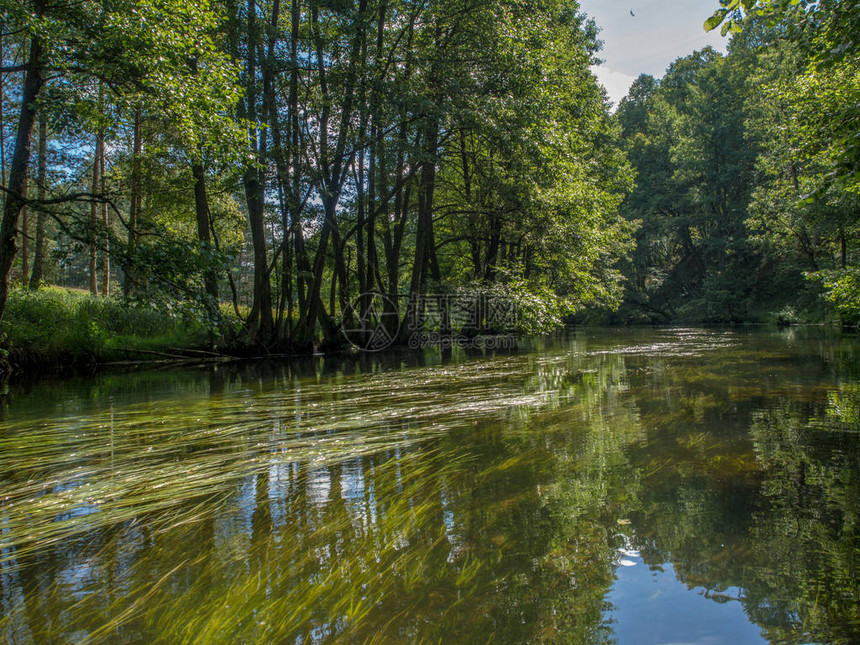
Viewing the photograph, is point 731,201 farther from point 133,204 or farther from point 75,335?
point 75,335

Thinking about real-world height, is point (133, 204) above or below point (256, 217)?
above

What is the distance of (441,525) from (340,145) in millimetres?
13034

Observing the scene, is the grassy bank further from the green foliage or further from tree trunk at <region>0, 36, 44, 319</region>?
tree trunk at <region>0, 36, 44, 319</region>

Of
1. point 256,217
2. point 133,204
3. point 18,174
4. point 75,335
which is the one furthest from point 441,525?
point 133,204

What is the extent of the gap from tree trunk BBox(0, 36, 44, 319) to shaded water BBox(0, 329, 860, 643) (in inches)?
147

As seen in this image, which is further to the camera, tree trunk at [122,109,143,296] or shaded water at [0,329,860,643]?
tree trunk at [122,109,143,296]

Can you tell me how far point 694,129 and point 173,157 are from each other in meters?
32.5

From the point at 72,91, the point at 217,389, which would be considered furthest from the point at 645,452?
the point at 72,91

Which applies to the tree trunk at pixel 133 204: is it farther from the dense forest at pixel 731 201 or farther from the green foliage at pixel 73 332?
the dense forest at pixel 731 201

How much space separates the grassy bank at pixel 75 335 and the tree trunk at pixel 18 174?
6.64 ft

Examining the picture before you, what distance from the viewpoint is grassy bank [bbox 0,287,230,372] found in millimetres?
10656

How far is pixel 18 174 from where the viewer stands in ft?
24.8

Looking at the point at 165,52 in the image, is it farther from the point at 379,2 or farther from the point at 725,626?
the point at 725,626

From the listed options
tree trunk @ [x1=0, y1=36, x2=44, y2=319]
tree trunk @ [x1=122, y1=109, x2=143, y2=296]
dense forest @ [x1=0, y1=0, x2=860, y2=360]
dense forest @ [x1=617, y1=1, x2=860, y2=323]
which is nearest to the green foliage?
dense forest @ [x1=0, y1=0, x2=860, y2=360]
